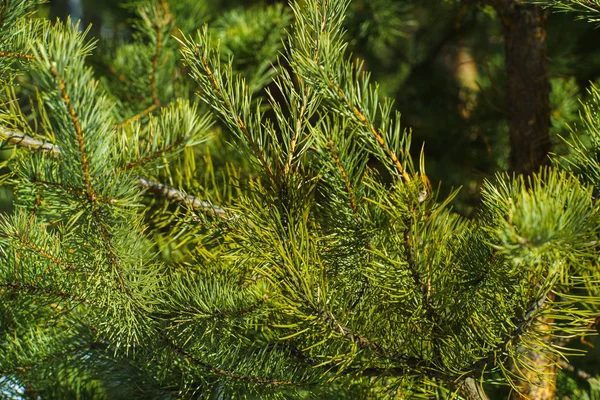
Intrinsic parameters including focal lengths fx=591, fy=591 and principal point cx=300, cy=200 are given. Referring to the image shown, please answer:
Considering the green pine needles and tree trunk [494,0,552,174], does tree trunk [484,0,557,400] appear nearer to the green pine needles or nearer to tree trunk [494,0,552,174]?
tree trunk [494,0,552,174]

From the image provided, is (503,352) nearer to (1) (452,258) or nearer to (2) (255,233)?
(1) (452,258)

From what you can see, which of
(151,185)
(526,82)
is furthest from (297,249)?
(526,82)

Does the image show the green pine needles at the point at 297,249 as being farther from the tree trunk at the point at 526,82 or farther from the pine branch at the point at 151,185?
the tree trunk at the point at 526,82

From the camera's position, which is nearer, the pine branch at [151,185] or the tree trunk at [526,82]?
the pine branch at [151,185]

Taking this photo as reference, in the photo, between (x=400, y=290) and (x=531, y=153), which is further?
(x=531, y=153)

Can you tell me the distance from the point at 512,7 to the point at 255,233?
25.4 inches

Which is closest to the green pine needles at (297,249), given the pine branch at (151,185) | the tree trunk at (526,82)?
the pine branch at (151,185)

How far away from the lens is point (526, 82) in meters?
0.99

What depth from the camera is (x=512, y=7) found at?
0.97 meters

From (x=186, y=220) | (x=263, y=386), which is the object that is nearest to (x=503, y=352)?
(x=263, y=386)

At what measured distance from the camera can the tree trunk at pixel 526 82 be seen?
97 centimetres

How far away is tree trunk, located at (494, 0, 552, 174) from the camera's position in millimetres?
971

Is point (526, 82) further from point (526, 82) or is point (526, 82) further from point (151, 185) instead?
point (151, 185)

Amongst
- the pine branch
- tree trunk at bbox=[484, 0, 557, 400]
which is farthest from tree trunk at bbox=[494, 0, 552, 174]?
the pine branch
